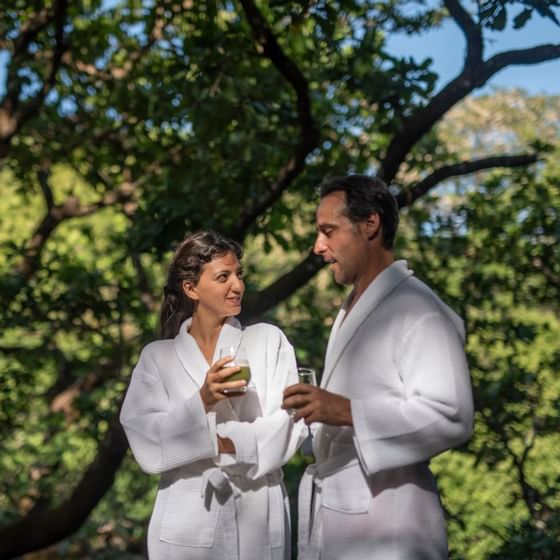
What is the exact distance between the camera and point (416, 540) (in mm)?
2006

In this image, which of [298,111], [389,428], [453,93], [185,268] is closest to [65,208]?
[298,111]

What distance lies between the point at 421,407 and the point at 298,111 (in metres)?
2.94

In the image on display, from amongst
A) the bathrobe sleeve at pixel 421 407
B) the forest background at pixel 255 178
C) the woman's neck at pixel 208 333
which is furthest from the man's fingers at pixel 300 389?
the forest background at pixel 255 178

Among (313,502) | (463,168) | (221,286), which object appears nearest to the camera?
(313,502)

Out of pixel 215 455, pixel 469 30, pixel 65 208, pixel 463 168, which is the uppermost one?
pixel 469 30

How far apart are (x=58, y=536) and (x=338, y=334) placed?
370 centimetres

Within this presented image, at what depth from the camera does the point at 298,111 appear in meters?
4.57

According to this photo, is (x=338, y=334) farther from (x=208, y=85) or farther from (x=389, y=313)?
(x=208, y=85)

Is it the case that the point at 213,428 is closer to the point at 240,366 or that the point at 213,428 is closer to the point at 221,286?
the point at 240,366

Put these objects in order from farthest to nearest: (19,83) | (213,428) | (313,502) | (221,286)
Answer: (19,83) → (221,286) → (213,428) → (313,502)

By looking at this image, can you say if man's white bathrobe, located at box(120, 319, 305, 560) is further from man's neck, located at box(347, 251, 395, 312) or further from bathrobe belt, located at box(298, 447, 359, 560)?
man's neck, located at box(347, 251, 395, 312)

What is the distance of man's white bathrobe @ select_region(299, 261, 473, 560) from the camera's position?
75.4 inches

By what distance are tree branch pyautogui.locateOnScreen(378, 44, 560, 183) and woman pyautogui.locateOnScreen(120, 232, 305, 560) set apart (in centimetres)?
211

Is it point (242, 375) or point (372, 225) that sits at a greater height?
point (372, 225)
